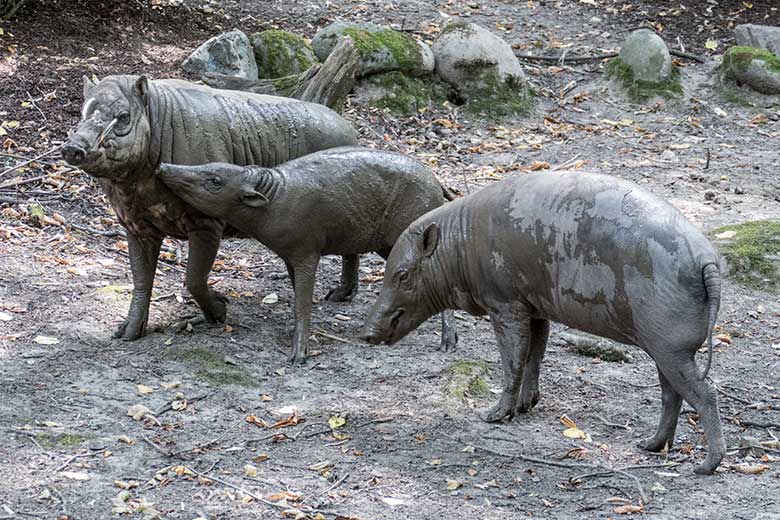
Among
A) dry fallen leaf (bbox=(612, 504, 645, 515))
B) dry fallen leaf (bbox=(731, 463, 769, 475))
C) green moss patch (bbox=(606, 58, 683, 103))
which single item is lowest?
dry fallen leaf (bbox=(612, 504, 645, 515))

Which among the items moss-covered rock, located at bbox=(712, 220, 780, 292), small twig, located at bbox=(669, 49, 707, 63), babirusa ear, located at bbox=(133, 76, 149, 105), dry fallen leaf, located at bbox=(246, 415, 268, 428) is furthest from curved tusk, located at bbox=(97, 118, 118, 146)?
small twig, located at bbox=(669, 49, 707, 63)

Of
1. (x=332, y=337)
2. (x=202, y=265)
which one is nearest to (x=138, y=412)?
(x=202, y=265)

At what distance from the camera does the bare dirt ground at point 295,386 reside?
5.71 metres

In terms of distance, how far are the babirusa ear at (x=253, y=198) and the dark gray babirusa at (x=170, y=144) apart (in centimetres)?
40

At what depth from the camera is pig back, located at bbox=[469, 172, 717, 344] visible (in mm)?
5684

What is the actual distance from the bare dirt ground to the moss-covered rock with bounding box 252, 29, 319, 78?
0.87m

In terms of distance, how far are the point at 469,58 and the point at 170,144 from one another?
6.78 m

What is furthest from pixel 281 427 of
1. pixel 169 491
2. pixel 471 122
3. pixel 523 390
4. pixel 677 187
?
pixel 471 122

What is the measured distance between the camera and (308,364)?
24.8 feet

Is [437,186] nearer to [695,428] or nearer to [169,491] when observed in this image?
[695,428]

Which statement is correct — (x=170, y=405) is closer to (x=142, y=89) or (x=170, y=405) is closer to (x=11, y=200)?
(x=142, y=89)

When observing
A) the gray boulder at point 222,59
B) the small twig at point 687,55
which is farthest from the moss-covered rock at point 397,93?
the small twig at point 687,55

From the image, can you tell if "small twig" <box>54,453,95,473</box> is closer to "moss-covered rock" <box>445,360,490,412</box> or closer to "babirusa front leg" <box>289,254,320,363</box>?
"babirusa front leg" <box>289,254,320,363</box>

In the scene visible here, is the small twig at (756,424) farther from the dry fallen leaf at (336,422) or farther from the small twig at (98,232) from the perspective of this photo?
the small twig at (98,232)
